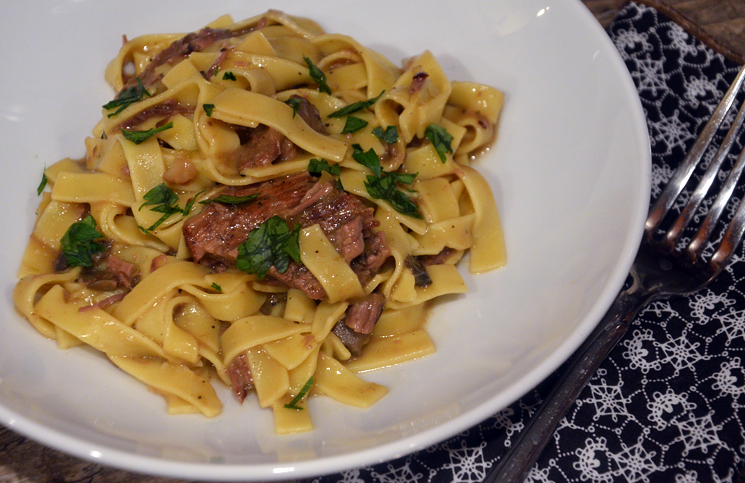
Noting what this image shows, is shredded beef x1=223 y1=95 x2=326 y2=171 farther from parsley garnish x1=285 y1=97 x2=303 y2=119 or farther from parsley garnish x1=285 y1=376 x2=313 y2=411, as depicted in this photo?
parsley garnish x1=285 y1=376 x2=313 y2=411

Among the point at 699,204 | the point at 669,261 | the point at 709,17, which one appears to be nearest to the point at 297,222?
the point at 669,261

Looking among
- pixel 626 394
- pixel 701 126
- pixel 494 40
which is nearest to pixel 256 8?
pixel 494 40

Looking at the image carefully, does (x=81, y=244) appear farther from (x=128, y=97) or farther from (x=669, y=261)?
(x=669, y=261)

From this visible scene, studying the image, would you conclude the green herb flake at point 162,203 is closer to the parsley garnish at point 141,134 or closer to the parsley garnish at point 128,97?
the parsley garnish at point 141,134

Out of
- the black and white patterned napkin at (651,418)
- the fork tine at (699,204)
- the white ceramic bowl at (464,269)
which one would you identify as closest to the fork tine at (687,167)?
the fork tine at (699,204)

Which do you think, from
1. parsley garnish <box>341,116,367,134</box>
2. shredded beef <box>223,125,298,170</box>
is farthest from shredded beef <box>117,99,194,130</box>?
parsley garnish <box>341,116,367,134</box>

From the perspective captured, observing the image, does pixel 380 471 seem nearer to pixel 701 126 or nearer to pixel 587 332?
pixel 587 332
